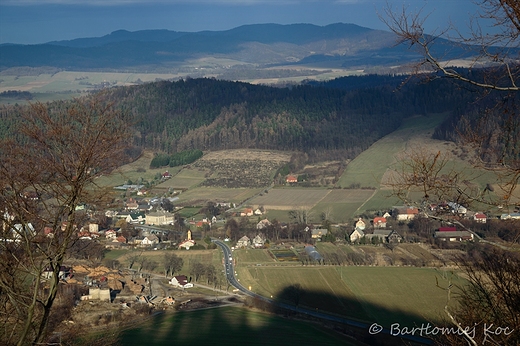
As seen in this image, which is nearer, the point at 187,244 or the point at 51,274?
the point at 51,274

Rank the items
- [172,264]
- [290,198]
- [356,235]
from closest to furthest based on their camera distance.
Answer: [172,264], [356,235], [290,198]

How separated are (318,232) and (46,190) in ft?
86.4

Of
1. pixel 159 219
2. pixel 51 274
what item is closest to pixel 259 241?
pixel 159 219

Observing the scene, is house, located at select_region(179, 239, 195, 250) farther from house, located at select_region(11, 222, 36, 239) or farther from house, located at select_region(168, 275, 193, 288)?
house, located at select_region(11, 222, 36, 239)

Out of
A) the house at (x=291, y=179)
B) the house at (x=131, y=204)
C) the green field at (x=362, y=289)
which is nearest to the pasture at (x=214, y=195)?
the house at (x=291, y=179)

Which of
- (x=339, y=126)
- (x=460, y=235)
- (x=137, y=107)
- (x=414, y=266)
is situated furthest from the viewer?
(x=137, y=107)

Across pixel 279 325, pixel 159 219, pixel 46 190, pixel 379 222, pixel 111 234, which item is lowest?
pixel 379 222

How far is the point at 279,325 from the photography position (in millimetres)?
18938

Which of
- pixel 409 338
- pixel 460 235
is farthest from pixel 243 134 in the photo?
pixel 409 338

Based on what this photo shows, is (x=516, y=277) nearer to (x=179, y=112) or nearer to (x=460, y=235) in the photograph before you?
(x=460, y=235)

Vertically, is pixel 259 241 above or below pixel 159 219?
below

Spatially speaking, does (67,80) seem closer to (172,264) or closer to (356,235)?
(356,235)

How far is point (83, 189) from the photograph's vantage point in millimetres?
5582

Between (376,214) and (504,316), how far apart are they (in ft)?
96.9
